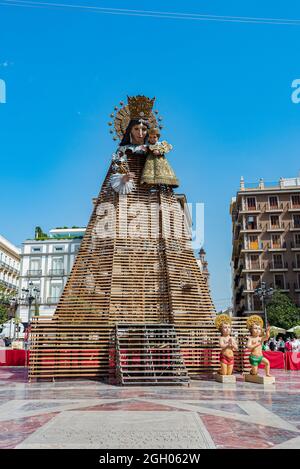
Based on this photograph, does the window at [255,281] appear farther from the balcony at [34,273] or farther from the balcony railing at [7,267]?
the balcony railing at [7,267]

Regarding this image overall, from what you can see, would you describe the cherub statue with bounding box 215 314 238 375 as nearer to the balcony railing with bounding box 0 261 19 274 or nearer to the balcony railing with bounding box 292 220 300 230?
the balcony railing with bounding box 292 220 300 230

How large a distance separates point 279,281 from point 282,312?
5770mm

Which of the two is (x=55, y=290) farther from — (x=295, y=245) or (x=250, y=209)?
(x=295, y=245)

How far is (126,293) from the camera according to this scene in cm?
1638

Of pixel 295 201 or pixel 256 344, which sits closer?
pixel 256 344

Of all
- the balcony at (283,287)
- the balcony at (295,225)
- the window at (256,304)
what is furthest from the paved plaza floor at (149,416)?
the balcony at (295,225)

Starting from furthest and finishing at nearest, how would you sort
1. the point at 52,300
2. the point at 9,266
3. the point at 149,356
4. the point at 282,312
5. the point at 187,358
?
1. the point at 9,266
2. the point at 52,300
3. the point at 282,312
4. the point at 187,358
5. the point at 149,356

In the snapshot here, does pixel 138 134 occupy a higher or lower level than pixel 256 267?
higher

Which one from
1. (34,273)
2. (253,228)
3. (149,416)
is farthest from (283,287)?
(149,416)

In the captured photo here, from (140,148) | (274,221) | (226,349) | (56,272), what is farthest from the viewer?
(56,272)

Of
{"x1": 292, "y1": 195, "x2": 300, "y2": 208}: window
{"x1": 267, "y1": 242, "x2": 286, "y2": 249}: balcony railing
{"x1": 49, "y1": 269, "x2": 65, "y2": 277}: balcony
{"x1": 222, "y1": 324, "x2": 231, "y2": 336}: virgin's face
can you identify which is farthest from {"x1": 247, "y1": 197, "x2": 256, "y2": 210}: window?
{"x1": 222, "y1": 324, "x2": 231, "y2": 336}: virgin's face

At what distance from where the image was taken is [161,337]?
598 inches
